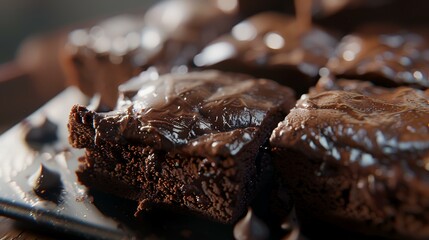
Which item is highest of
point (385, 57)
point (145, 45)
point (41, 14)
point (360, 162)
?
point (360, 162)

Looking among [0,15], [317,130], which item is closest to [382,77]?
[317,130]

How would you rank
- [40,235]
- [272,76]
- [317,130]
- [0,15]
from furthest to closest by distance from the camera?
[0,15] < [272,76] < [40,235] < [317,130]

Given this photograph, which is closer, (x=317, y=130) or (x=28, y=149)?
(x=317, y=130)

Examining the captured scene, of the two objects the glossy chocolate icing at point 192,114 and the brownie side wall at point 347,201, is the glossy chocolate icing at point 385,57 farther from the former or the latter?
the brownie side wall at point 347,201

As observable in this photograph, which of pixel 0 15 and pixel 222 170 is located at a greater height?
pixel 222 170

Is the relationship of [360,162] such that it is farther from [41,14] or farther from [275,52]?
[41,14]

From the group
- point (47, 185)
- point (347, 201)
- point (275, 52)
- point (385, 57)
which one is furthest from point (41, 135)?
point (385, 57)

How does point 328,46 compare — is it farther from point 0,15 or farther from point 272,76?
point 0,15
